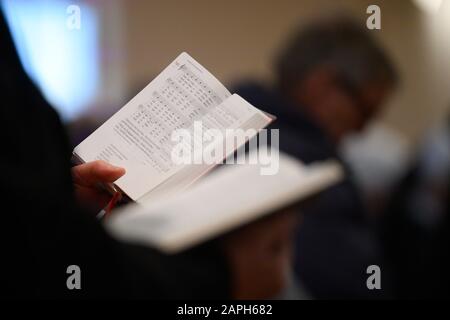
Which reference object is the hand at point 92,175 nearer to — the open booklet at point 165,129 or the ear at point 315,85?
the open booklet at point 165,129

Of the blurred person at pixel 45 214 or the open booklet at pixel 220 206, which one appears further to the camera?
the open booklet at pixel 220 206

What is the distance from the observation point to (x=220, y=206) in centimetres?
122

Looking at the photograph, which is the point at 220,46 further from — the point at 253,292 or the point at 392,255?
the point at 392,255

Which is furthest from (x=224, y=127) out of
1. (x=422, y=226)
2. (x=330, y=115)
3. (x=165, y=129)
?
(x=422, y=226)

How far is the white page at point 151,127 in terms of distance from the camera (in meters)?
0.63

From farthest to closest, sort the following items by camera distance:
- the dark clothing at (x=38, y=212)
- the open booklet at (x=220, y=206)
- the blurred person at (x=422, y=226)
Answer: the blurred person at (x=422, y=226), the open booklet at (x=220, y=206), the dark clothing at (x=38, y=212)

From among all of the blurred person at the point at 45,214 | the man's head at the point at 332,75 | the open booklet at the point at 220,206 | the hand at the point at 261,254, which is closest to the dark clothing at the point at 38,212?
the blurred person at the point at 45,214

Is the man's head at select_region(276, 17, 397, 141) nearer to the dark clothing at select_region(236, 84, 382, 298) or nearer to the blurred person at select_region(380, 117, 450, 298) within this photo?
the dark clothing at select_region(236, 84, 382, 298)

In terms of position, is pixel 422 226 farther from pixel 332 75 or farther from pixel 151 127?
pixel 151 127

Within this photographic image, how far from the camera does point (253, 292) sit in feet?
3.27

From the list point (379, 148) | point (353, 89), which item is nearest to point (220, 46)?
point (353, 89)

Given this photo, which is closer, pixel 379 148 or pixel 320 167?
pixel 320 167

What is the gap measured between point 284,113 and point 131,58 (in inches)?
52.4

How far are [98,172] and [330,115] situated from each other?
1.39 m
